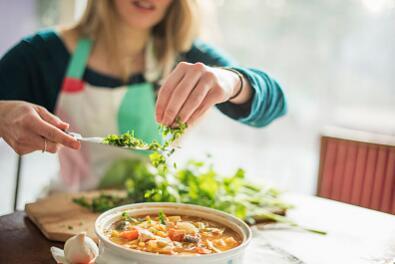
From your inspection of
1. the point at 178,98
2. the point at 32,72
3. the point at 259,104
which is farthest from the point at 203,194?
the point at 32,72

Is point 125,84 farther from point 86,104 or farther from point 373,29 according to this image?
point 373,29

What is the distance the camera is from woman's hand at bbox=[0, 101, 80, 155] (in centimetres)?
102

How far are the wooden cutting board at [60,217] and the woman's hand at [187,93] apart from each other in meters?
0.37

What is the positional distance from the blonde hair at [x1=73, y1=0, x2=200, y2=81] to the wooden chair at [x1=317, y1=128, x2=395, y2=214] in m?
0.79

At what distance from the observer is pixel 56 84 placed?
1907 mm

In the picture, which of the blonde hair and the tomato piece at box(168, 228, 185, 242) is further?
the blonde hair

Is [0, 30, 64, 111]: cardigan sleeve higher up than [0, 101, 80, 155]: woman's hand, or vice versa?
[0, 30, 64, 111]: cardigan sleeve

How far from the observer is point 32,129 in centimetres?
105

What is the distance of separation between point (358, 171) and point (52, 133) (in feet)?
4.90

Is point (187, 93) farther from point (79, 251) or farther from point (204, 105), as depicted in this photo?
point (79, 251)

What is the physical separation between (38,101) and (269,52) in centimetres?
157

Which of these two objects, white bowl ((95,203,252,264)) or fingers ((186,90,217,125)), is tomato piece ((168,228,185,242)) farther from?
fingers ((186,90,217,125))

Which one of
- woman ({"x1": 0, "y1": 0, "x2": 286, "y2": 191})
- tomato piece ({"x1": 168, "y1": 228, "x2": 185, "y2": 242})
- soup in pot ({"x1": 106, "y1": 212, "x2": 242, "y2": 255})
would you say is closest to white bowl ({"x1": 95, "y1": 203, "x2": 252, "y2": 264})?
soup in pot ({"x1": 106, "y1": 212, "x2": 242, "y2": 255})

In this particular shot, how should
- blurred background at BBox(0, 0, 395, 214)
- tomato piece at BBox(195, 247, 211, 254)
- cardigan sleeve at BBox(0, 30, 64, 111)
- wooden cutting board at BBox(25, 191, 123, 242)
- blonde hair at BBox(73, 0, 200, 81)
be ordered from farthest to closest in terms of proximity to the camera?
blurred background at BBox(0, 0, 395, 214) < blonde hair at BBox(73, 0, 200, 81) < cardigan sleeve at BBox(0, 30, 64, 111) < wooden cutting board at BBox(25, 191, 123, 242) < tomato piece at BBox(195, 247, 211, 254)
